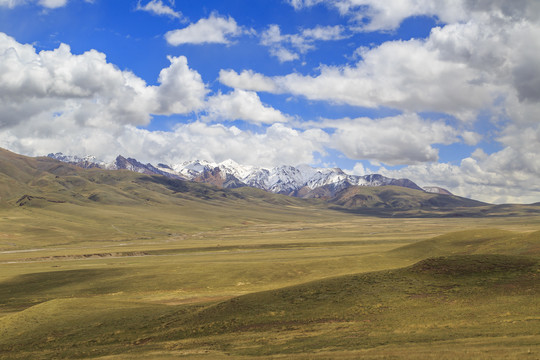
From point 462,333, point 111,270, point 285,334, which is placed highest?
point 462,333

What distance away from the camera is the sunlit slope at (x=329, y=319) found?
33375mm

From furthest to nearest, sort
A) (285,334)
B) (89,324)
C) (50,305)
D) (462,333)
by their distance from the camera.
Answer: (50,305) → (89,324) → (285,334) → (462,333)

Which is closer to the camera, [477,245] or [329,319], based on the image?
[329,319]

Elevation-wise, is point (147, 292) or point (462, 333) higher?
point (462, 333)

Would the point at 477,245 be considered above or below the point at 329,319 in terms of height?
above

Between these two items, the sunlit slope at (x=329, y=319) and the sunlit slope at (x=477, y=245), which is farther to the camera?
the sunlit slope at (x=477, y=245)

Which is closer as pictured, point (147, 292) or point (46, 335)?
point (46, 335)

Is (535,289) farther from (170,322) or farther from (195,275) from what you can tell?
(195,275)

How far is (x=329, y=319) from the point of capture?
43219 mm

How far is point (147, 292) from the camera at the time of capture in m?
78.4

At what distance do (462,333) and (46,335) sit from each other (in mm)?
44060

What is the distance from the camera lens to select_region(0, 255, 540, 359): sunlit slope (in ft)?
109

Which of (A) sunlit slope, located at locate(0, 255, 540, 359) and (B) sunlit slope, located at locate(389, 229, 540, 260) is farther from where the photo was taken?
(B) sunlit slope, located at locate(389, 229, 540, 260)

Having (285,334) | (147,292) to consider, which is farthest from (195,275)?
(285,334)
